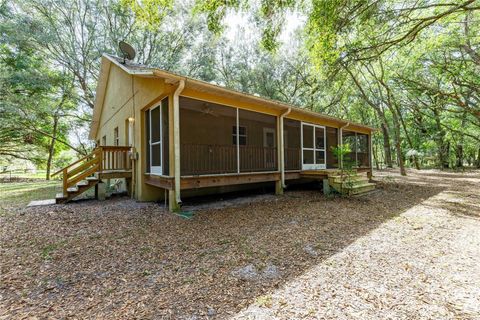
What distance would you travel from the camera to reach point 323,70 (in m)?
7.21

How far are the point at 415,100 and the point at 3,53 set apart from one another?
102 ft

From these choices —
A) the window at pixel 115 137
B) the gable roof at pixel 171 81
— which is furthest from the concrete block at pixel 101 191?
the gable roof at pixel 171 81

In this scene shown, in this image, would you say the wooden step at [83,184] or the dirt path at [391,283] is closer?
the dirt path at [391,283]

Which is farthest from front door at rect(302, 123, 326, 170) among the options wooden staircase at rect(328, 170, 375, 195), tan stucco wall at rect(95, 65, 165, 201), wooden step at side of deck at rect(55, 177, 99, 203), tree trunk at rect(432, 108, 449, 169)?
tree trunk at rect(432, 108, 449, 169)

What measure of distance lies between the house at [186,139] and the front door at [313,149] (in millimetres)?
58

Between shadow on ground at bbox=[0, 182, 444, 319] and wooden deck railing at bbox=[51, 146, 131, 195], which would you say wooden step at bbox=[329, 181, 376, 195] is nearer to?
shadow on ground at bbox=[0, 182, 444, 319]

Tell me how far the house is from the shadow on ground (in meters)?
1.16

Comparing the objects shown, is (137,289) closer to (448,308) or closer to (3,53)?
(448,308)

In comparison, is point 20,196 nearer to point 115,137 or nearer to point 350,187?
point 115,137

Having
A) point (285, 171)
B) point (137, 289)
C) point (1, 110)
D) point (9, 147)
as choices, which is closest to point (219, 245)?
point (137, 289)

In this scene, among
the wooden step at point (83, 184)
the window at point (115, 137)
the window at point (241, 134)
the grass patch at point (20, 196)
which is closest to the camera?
the grass patch at point (20, 196)

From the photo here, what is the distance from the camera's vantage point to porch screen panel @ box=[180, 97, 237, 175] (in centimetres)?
647

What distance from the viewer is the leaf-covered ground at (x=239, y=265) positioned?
7.76ft

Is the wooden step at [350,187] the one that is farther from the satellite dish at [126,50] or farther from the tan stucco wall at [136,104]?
the satellite dish at [126,50]
